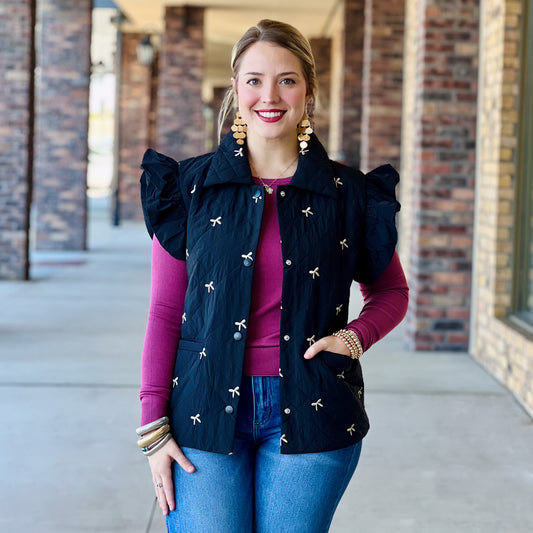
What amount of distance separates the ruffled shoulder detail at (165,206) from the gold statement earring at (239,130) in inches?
5.7

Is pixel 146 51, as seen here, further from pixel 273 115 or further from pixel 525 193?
pixel 273 115

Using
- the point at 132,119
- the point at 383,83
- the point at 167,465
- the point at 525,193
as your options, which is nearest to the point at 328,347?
the point at 167,465

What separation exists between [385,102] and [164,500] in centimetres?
965

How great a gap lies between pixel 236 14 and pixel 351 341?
15.9 meters

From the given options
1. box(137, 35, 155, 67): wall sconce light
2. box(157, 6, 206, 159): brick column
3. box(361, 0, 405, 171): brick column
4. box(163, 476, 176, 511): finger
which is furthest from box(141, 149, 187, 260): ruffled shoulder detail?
box(137, 35, 155, 67): wall sconce light

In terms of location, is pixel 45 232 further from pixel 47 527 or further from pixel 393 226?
pixel 393 226

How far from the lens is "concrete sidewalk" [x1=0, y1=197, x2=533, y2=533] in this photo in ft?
11.5

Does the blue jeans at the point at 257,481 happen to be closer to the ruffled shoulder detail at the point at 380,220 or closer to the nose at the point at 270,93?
the ruffled shoulder detail at the point at 380,220

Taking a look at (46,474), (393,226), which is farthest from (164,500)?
(46,474)

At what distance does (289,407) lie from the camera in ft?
5.99

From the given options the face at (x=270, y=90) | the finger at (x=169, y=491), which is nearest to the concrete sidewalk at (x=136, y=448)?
the finger at (x=169, y=491)

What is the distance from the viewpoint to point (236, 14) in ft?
56.1

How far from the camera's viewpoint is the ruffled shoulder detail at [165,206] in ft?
6.43

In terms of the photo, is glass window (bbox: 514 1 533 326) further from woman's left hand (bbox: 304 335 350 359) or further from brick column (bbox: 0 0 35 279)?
brick column (bbox: 0 0 35 279)
